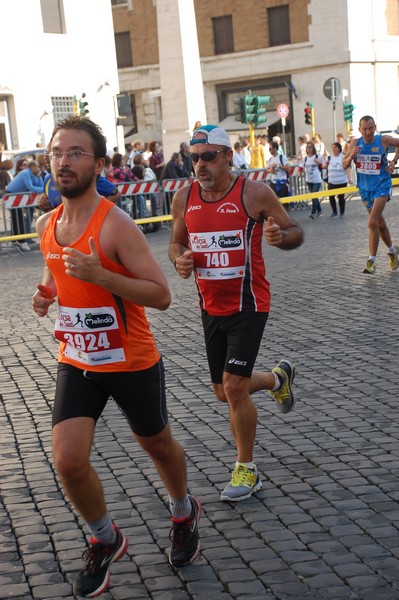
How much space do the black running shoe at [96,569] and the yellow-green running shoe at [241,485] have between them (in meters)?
1.11

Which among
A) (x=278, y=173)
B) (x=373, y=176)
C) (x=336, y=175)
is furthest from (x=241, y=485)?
(x=278, y=173)

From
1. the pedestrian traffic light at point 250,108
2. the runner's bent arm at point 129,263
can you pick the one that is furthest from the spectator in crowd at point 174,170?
the runner's bent arm at point 129,263

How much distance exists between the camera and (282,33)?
58.5 m

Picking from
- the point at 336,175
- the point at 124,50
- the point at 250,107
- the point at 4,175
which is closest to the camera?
the point at 4,175

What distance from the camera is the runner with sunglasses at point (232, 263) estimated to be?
18.7 ft

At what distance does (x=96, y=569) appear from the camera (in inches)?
172

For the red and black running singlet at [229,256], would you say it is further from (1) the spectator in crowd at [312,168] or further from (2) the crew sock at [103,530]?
(1) the spectator in crowd at [312,168]

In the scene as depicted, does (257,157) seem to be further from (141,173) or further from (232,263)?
(232,263)

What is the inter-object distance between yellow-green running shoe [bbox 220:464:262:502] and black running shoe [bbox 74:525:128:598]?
3.64 feet

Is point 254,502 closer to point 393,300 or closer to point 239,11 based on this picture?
point 393,300

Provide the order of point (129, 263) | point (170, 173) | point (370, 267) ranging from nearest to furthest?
1. point (129, 263)
2. point (370, 267)
3. point (170, 173)

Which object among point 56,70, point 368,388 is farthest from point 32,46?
point 368,388

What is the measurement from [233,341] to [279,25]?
181 feet

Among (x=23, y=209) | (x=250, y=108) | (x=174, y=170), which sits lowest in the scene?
(x=23, y=209)
